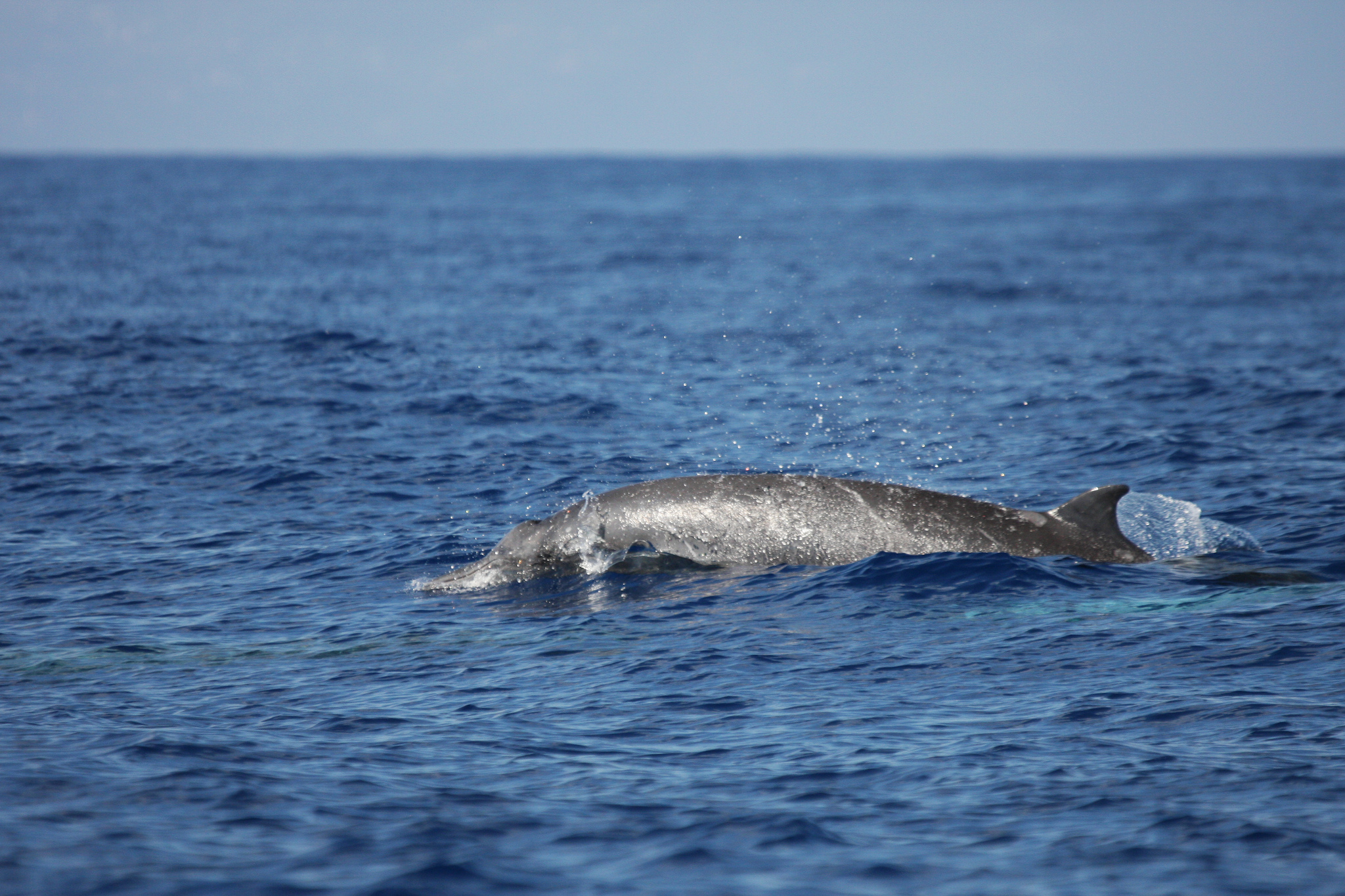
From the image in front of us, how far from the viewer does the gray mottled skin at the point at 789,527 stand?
15.3m

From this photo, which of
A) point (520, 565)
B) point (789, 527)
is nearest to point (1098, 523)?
point (789, 527)

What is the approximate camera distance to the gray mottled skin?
601 inches

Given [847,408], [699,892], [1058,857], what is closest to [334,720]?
[699,892]

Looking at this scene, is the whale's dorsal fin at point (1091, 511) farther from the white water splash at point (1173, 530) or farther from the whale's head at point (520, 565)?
the whale's head at point (520, 565)

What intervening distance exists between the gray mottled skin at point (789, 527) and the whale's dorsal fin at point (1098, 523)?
0.04 feet

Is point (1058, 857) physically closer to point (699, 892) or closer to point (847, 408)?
point (699, 892)

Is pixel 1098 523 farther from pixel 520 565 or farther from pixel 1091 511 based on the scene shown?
pixel 520 565

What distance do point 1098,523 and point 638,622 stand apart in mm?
5419

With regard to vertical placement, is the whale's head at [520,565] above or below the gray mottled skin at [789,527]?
below

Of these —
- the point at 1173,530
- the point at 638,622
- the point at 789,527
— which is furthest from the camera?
the point at 1173,530

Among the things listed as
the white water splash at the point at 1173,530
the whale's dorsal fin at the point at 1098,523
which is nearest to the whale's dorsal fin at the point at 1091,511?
the whale's dorsal fin at the point at 1098,523

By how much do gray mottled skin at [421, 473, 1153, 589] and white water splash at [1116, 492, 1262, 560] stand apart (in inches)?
32.2

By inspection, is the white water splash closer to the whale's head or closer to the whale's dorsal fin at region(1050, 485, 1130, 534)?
the whale's dorsal fin at region(1050, 485, 1130, 534)

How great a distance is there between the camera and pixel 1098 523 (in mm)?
15367
